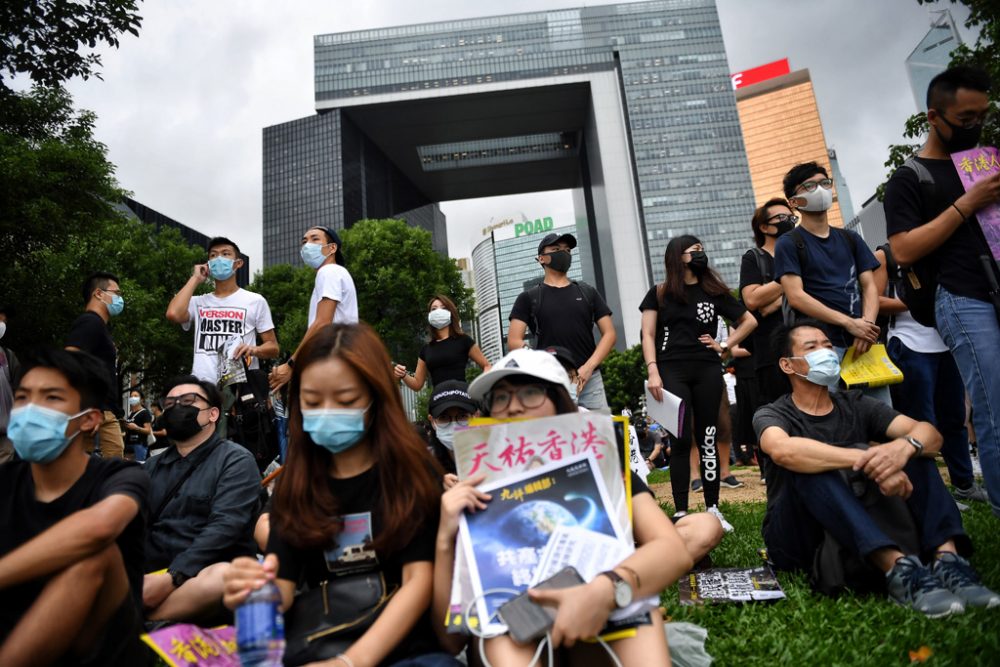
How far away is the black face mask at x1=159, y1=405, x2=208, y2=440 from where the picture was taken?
3.52 meters

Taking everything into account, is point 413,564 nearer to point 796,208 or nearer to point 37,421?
point 37,421

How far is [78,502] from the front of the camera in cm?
217

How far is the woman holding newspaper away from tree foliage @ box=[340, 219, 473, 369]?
2679 centimetres

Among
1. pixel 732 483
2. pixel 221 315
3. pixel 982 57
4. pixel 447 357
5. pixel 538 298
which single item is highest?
pixel 982 57

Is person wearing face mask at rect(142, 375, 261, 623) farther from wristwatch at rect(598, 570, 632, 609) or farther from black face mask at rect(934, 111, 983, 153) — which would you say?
black face mask at rect(934, 111, 983, 153)

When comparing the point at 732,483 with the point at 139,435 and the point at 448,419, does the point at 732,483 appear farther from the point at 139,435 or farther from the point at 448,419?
the point at 139,435

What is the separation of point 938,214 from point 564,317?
8.61ft

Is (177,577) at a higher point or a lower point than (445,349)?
lower

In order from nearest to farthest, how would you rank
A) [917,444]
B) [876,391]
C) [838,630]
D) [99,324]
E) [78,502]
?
1. [78,502]
2. [838,630]
3. [917,444]
4. [876,391]
5. [99,324]

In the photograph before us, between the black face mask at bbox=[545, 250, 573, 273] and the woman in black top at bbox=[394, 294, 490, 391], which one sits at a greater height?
the black face mask at bbox=[545, 250, 573, 273]

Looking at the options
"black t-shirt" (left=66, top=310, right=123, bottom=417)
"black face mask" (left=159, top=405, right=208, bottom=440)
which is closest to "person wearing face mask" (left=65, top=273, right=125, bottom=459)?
"black t-shirt" (left=66, top=310, right=123, bottom=417)

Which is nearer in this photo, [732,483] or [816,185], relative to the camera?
[816,185]

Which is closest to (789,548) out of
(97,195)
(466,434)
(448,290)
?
(466,434)

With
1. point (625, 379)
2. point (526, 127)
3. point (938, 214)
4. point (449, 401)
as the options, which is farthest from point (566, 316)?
point (526, 127)
